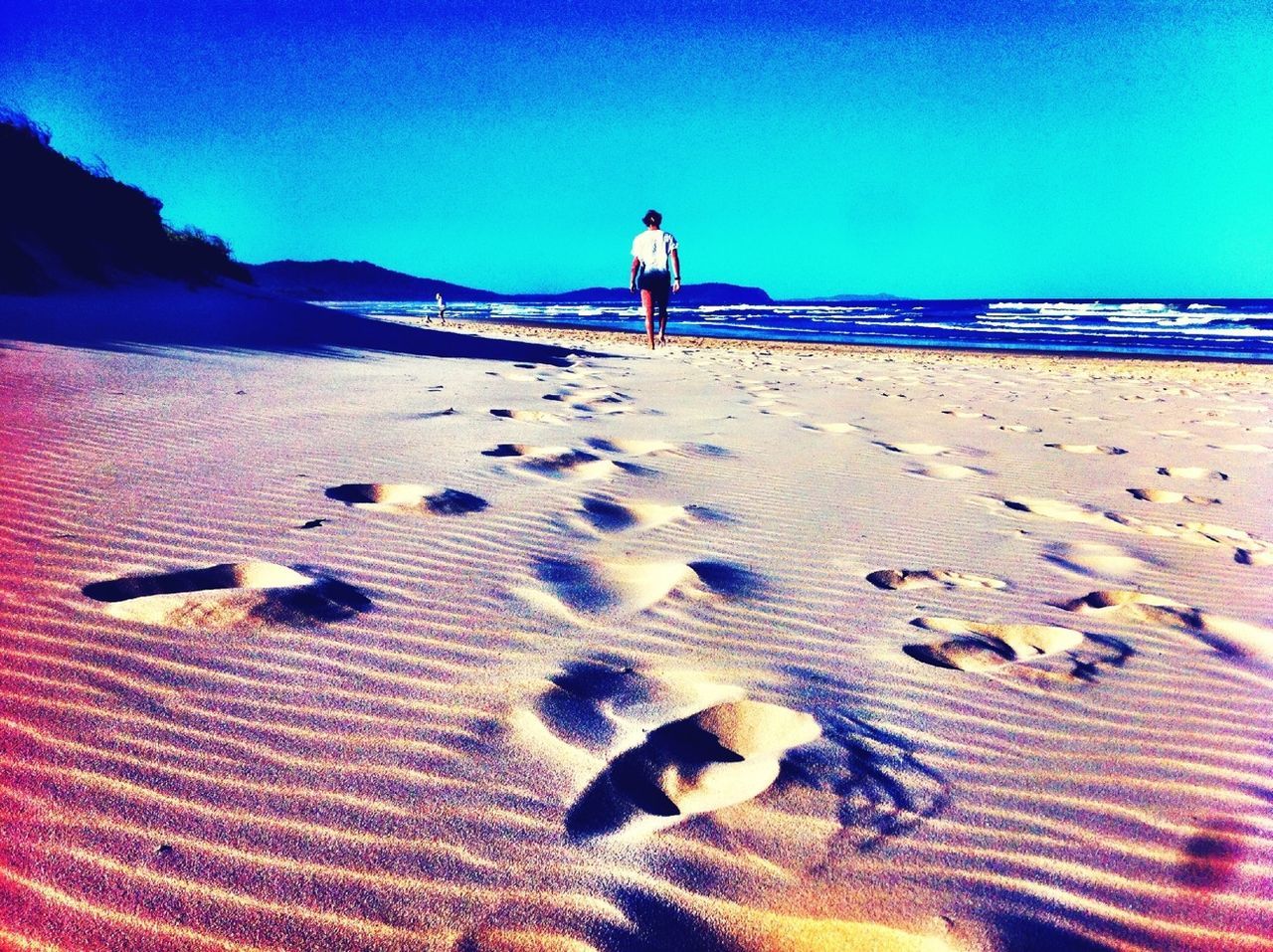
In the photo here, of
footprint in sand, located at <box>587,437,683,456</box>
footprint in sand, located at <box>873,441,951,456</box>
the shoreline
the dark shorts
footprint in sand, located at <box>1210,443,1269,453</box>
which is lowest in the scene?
the shoreline

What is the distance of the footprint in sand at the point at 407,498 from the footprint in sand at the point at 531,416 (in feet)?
5.51

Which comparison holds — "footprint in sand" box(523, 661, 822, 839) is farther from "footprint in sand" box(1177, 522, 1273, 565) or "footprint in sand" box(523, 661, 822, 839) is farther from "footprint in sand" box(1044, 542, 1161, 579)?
"footprint in sand" box(1177, 522, 1273, 565)

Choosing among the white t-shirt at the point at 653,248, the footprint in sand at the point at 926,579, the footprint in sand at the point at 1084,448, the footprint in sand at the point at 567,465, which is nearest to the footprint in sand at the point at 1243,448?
the footprint in sand at the point at 1084,448

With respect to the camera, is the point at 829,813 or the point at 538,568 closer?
the point at 829,813

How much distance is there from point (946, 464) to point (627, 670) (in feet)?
9.81

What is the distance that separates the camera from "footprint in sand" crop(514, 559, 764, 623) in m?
2.12

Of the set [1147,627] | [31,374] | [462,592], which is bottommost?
[1147,627]

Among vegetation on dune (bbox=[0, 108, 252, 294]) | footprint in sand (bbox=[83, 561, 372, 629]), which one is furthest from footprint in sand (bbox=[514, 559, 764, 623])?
vegetation on dune (bbox=[0, 108, 252, 294])

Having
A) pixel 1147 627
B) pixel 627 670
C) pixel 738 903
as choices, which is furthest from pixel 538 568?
pixel 1147 627

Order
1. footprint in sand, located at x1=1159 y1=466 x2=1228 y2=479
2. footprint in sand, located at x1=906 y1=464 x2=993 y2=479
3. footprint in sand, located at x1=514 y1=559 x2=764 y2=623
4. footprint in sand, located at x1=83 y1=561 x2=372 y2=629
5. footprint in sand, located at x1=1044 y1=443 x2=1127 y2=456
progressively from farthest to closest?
footprint in sand, located at x1=1044 y1=443 x2=1127 y2=456 → footprint in sand, located at x1=1159 y1=466 x2=1228 y2=479 → footprint in sand, located at x1=906 y1=464 x2=993 y2=479 → footprint in sand, located at x1=514 y1=559 x2=764 y2=623 → footprint in sand, located at x1=83 y1=561 x2=372 y2=629

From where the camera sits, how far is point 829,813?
1.36 m

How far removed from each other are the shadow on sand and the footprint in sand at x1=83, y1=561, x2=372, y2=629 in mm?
4854

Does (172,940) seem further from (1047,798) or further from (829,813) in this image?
(1047,798)

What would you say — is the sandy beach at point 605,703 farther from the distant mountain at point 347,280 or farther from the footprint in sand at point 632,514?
the distant mountain at point 347,280
